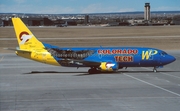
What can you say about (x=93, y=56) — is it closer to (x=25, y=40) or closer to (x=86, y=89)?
(x=25, y=40)

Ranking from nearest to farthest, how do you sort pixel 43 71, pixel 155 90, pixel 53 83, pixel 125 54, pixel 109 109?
pixel 109 109, pixel 155 90, pixel 53 83, pixel 125 54, pixel 43 71

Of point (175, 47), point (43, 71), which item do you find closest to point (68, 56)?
point (43, 71)

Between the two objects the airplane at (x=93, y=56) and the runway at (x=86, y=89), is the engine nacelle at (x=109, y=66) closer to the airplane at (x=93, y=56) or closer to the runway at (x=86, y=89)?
the airplane at (x=93, y=56)

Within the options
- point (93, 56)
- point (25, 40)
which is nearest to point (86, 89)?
point (93, 56)

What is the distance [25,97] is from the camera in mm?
39375

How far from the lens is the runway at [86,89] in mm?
34925

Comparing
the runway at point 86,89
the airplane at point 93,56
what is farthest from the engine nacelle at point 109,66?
the runway at point 86,89

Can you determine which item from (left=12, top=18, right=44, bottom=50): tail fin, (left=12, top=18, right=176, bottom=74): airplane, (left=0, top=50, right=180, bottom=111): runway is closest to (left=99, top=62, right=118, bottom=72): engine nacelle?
(left=12, top=18, right=176, bottom=74): airplane

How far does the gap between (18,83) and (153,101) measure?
17985 mm

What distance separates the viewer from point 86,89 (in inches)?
1737

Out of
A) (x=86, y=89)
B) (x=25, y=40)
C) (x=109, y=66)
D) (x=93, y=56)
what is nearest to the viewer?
(x=86, y=89)

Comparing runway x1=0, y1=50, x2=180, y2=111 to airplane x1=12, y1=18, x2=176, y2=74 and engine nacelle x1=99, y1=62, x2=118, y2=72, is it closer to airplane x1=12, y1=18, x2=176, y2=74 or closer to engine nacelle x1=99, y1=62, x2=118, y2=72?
engine nacelle x1=99, y1=62, x2=118, y2=72

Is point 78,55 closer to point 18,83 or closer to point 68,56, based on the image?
point 68,56

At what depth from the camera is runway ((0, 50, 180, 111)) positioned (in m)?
34.9
